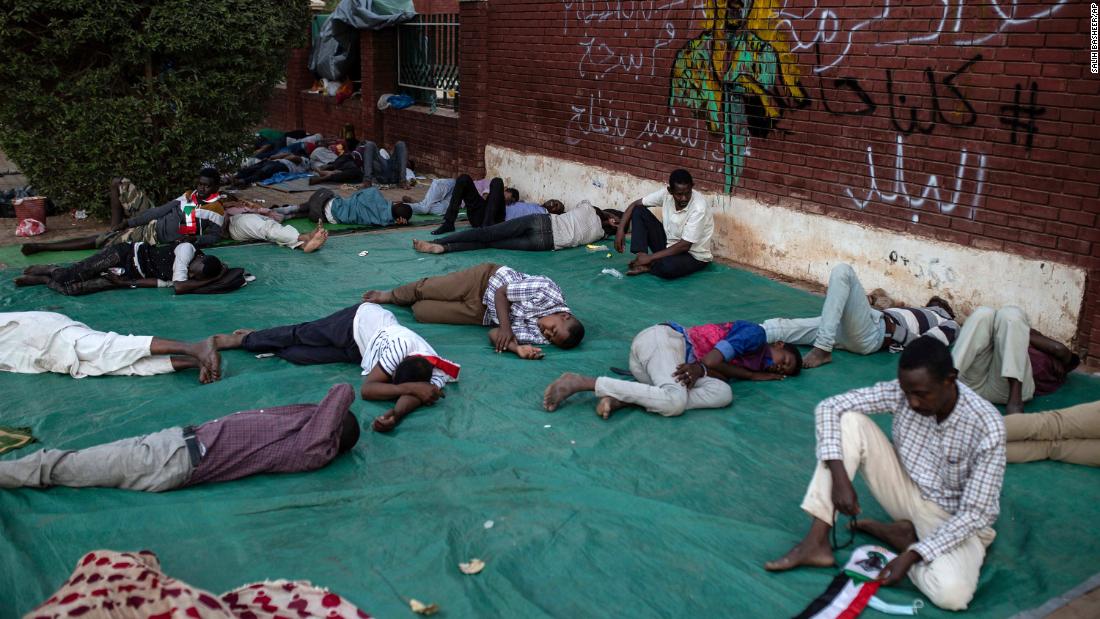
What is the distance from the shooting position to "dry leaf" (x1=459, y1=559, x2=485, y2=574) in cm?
370

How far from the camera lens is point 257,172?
13586mm

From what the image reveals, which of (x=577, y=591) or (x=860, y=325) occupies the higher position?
(x=860, y=325)

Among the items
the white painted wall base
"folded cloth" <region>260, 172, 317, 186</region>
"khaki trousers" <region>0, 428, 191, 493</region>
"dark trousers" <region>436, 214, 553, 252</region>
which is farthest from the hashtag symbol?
"folded cloth" <region>260, 172, 317, 186</region>

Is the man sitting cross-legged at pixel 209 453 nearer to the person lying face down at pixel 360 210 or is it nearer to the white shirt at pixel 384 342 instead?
the white shirt at pixel 384 342

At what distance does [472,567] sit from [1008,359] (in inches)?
137

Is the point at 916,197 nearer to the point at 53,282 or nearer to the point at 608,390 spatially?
the point at 608,390

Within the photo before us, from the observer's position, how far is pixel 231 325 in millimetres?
6941

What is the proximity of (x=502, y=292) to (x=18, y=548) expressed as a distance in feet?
11.5

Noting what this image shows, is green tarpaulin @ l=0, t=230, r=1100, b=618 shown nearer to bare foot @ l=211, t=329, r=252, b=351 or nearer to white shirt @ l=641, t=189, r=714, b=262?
bare foot @ l=211, t=329, r=252, b=351

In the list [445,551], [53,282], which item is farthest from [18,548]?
[53,282]

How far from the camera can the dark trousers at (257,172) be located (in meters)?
13.5

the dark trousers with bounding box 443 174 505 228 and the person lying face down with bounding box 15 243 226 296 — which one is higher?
the dark trousers with bounding box 443 174 505 228

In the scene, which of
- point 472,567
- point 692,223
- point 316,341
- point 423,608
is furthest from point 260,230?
A: point 423,608

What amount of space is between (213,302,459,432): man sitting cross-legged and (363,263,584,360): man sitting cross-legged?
76 centimetres
